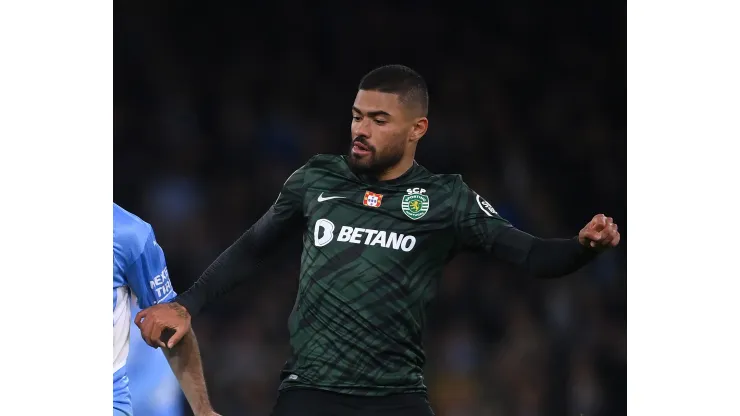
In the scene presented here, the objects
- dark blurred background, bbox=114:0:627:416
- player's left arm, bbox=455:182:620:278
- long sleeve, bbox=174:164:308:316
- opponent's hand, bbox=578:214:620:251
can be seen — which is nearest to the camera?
opponent's hand, bbox=578:214:620:251

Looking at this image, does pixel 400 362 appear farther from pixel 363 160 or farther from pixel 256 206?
pixel 256 206

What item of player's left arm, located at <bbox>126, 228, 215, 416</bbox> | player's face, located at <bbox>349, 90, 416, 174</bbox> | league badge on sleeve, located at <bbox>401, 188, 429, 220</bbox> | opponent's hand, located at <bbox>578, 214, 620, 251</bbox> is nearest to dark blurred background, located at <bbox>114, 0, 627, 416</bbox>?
player's left arm, located at <bbox>126, 228, 215, 416</bbox>

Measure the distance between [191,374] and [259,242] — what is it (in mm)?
558

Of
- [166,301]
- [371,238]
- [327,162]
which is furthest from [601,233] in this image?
[166,301]

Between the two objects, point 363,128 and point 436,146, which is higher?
point 363,128

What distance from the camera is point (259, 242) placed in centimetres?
410

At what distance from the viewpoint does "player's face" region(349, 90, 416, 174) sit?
3982 millimetres

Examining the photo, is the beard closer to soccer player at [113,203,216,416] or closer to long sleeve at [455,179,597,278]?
long sleeve at [455,179,597,278]

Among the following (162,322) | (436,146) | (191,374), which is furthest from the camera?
(436,146)

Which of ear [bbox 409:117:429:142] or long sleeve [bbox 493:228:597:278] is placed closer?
long sleeve [bbox 493:228:597:278]

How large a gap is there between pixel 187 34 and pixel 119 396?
1.64m

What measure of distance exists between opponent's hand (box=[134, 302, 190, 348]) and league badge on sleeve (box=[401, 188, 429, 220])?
0.82 metres

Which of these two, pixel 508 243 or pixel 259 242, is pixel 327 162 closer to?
pixel 259 242

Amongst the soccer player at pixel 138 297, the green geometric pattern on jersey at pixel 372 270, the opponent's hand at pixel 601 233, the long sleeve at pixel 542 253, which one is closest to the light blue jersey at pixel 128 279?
the soccer player at pixel 138 297
